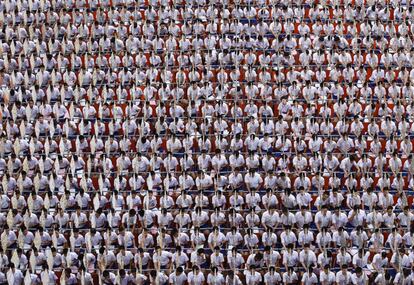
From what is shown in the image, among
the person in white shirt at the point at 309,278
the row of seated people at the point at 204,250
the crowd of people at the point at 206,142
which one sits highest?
the crowd of people at the point at 206,142

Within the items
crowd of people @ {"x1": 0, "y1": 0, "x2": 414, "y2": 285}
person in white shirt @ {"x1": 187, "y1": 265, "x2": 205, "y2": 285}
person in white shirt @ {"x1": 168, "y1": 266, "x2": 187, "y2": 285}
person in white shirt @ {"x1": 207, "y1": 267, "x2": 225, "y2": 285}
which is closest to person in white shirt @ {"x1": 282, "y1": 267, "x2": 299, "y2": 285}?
crowd of people @ {"x1": 0, "y1": 0, "x2": 414, "y2": 285}

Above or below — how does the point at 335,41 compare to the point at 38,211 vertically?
above

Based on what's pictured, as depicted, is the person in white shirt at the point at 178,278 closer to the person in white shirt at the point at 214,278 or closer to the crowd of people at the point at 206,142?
the crowd of people at the point at 206,142

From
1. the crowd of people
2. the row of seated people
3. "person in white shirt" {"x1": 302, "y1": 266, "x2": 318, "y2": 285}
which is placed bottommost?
"person in white shirt" {"x1": 302, "y1": 266, "x2": 318, "y2": 285}

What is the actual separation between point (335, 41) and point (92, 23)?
350 centimetres

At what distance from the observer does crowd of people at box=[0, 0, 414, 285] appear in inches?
424

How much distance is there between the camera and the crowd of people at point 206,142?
1078cm

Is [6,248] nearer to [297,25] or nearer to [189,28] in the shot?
[189,28]

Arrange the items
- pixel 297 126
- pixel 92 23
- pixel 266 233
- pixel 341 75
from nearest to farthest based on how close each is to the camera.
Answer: pixel 266 233 < pixel 297 126 < pixel 341 75 < pixel 92 23

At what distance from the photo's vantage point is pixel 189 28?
13719 millimetres

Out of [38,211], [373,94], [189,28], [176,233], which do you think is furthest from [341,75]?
[38,211]

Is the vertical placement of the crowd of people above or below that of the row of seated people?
above

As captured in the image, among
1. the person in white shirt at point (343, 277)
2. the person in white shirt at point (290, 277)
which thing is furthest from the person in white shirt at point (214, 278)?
the person in white shirt at point (343, 277)

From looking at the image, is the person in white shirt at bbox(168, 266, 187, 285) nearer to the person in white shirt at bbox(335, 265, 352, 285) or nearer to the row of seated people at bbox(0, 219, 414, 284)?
the row of seated people at bbox(0, 219, 414, 284)
